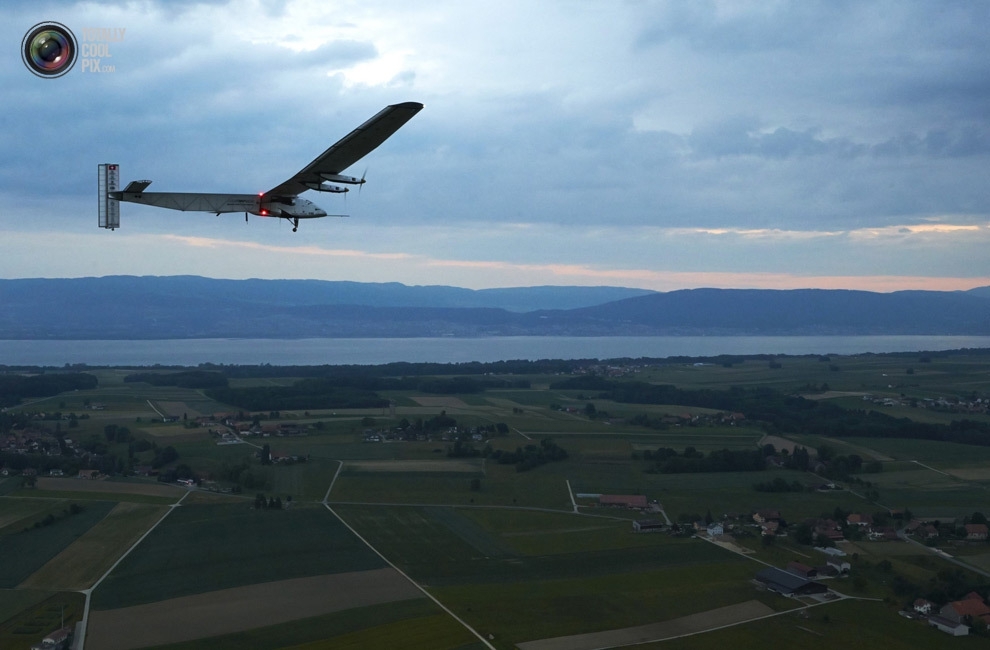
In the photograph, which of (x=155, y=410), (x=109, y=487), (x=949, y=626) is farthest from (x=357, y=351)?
(x=949, y=626)

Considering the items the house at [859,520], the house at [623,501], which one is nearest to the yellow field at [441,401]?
the house at [623,501]

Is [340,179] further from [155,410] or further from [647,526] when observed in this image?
[155,410]

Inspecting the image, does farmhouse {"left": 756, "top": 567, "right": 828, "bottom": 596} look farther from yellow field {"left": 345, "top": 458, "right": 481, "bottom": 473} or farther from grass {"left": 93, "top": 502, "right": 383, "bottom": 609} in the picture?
yellow field {"left": 345, "top": 458, "right": 481, "bottom": 473}

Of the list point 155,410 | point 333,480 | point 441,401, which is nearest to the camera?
point 333,480

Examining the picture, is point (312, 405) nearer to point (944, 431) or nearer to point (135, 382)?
point (135, 382)

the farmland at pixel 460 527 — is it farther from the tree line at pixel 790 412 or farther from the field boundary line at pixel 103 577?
the tree line at pixel 790 412

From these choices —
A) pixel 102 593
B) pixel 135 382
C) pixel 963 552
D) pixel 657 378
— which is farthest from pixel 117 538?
pixel 657 378
